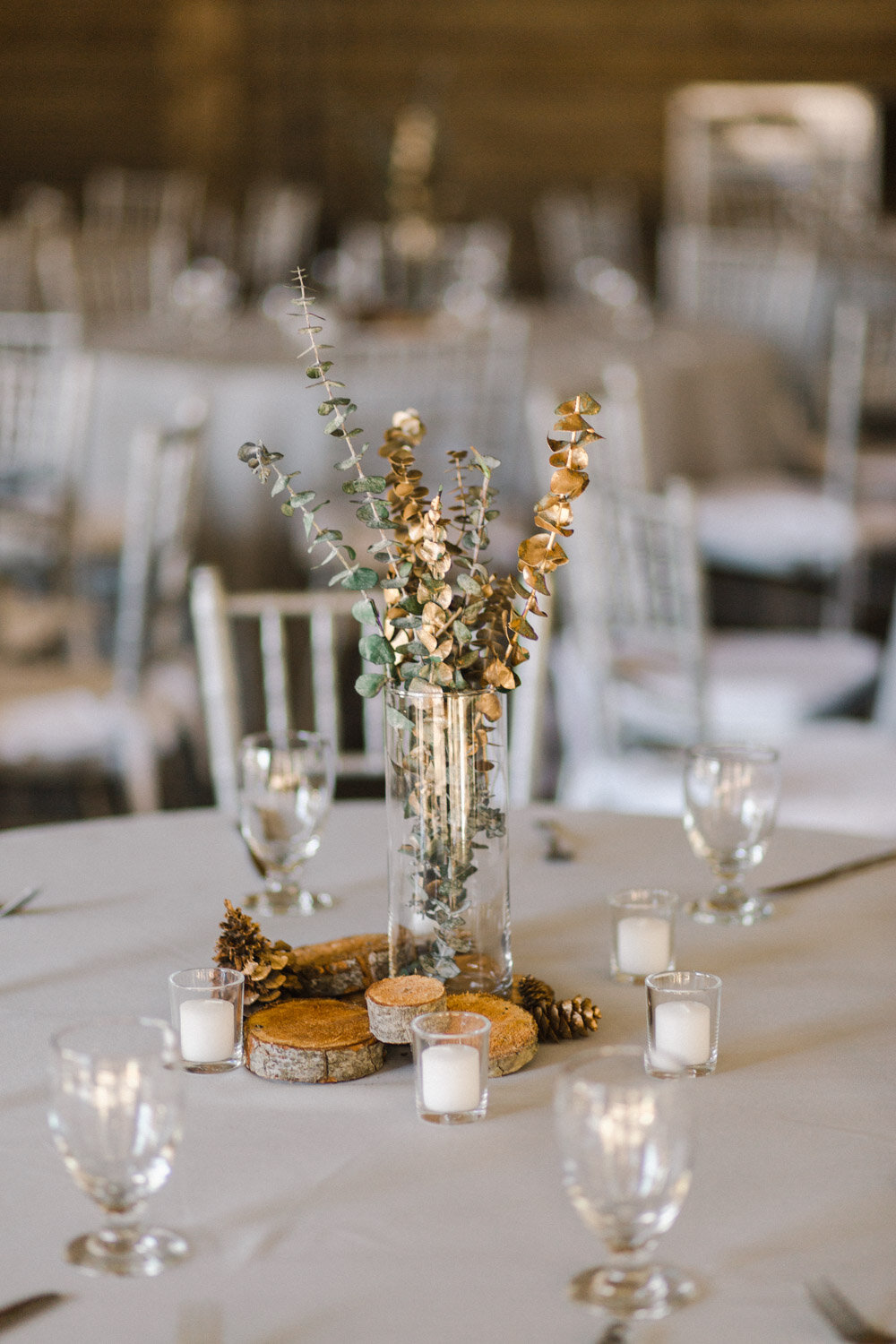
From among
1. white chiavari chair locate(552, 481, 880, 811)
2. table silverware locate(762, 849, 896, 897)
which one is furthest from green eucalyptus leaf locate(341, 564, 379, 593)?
white chiavari chair locate(552, 481, 880, 811)

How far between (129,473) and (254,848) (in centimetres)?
292

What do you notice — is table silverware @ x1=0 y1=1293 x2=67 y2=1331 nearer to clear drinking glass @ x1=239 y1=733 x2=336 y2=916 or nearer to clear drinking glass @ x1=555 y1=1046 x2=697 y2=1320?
clear drinking glass @ x1=555 y1=1046 x2=697 y2=1320

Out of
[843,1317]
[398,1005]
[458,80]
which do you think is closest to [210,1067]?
[398,1005]

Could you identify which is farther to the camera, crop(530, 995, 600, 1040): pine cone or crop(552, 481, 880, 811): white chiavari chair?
crop(552, 481, 880, 811): white chiavari chair

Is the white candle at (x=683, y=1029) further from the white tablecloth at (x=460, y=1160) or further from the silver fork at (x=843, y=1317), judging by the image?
the silver fork at (x=843, y=1317)

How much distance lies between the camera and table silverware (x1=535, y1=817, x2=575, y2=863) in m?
1.62

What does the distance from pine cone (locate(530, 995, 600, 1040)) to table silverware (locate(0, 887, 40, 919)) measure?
0.53 metres

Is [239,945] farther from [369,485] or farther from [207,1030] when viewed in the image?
[369,485]

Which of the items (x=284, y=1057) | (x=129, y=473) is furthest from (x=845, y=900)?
(x=129, y=473)

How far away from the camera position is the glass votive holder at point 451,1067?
1053 millimetres

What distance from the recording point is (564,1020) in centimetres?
119

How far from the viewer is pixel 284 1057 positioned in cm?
113

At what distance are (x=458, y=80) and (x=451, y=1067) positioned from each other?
26.3 ft

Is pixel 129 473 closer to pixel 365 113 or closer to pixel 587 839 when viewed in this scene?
pixel 587 839
